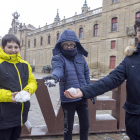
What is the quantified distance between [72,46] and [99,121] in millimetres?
1934

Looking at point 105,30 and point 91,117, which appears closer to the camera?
point 91,117

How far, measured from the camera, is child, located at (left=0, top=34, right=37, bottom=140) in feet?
5.70

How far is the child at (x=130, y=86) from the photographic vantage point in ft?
4.45

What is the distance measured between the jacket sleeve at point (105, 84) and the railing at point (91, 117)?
1651 millimetres

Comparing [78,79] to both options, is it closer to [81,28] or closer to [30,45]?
[81,28]

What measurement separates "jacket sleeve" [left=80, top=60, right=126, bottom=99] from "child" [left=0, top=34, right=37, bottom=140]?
88 cm

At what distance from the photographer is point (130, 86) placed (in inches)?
55.3

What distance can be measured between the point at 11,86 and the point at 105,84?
1176mm

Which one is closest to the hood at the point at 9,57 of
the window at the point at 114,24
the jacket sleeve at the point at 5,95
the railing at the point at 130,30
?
the jacket sleeve at the point at 5,95

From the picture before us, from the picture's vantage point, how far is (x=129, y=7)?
1897 cm

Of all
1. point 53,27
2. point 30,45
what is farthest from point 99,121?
point 30,45

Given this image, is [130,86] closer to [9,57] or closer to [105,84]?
[105,84]

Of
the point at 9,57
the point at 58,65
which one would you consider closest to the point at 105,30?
the point at 58,65

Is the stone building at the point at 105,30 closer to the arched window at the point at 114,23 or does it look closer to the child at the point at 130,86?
the arched window at the point at 114,23
